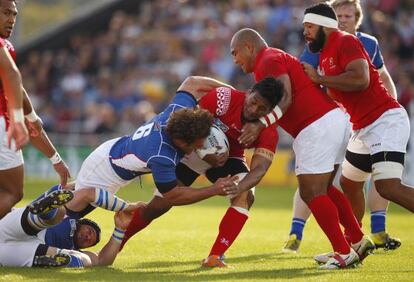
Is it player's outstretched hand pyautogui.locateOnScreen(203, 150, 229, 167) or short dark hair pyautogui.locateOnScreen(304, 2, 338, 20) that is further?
short dark hair pyautogui.locateOnScreen(304, 2, 338, 20)

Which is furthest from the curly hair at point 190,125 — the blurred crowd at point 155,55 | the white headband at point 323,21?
the blurred crowd at point 155,55

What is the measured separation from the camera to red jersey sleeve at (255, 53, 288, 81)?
862 centimetres

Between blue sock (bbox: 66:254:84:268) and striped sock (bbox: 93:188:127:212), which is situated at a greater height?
striped sock (bbox: 93:188:127:212)

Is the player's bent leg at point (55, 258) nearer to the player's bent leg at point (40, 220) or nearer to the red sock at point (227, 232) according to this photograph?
the player's bent leg at point (40, 220)

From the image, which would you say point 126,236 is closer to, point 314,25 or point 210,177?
point 210,177

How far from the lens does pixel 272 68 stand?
28.3 ft

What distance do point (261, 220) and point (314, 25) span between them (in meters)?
6.26

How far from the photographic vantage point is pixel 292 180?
22.3 m

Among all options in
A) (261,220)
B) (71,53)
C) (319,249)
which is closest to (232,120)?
(319,249)

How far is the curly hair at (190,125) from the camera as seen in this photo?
8164 millimetres

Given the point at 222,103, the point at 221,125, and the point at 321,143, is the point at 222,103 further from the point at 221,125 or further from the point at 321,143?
the point at 321,143

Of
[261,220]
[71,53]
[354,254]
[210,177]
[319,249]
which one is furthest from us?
[71,53]

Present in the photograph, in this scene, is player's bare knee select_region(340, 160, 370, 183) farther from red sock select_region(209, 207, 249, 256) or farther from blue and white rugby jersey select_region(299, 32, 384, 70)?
red sock select_region(209, 207, 249, 256)

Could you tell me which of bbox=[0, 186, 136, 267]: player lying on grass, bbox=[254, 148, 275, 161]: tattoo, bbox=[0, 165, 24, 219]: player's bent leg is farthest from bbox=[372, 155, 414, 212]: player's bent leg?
bbox=[0, 165, 24, 219]: player's bent leg
